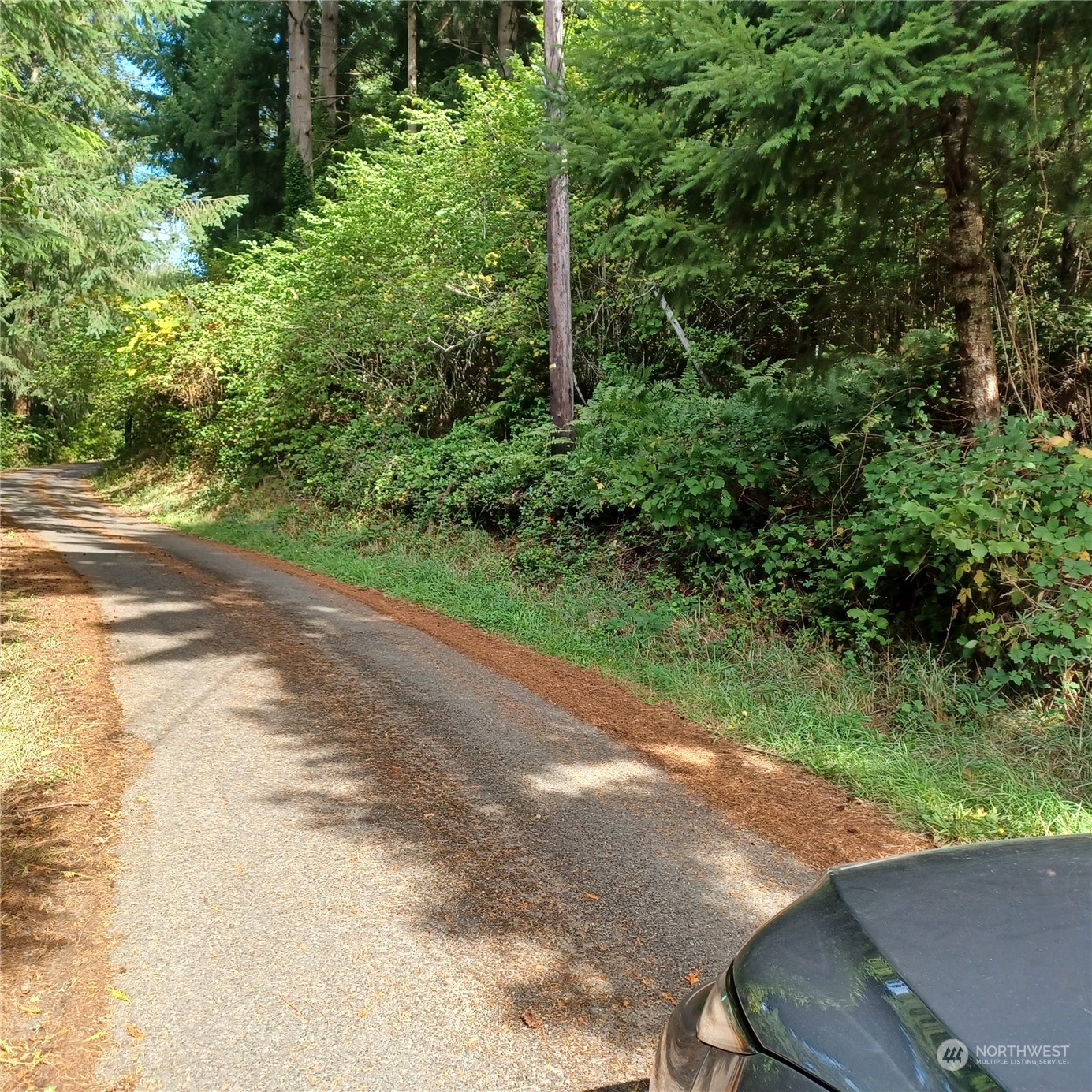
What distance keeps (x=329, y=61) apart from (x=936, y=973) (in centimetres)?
2959

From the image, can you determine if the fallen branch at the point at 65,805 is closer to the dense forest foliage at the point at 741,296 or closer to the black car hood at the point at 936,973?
the black car hood at the point at 936,973

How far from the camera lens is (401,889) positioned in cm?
359

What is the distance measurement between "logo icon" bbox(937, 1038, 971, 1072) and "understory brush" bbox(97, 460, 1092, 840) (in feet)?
10.6

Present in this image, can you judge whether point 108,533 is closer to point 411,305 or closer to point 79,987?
point 411,305

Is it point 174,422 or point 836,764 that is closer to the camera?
point 836,764

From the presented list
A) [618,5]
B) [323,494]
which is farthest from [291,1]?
[618,5]

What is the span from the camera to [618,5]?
304 inches

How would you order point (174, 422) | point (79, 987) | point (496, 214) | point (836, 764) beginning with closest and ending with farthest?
point (79, 987) → point (836, 764) → point (496, 214) → point (174, 422)

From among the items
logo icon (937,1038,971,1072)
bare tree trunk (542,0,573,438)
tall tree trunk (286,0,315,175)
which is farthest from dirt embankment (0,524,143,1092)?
tall tree trunk (286,0,315,175)

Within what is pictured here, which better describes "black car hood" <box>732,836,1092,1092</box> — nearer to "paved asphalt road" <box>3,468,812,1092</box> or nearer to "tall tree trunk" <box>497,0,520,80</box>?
"paved asphalt road" <box>3,468,812,1092</box>

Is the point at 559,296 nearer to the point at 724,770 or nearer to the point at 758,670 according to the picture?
the point at 758,670

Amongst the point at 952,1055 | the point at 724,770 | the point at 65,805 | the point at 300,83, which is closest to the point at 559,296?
the point at 724,770

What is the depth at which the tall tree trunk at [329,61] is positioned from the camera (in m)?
25.0

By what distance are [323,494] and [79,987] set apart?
1430 centimetres
